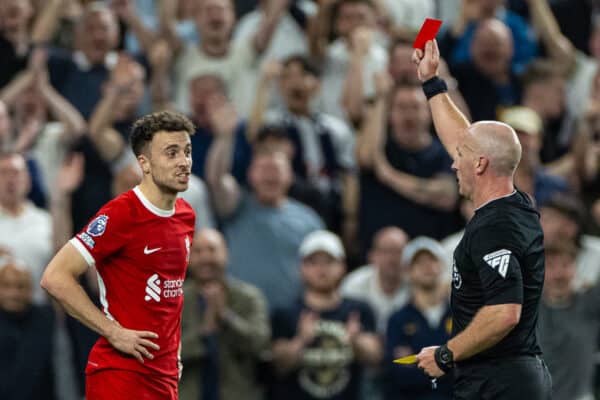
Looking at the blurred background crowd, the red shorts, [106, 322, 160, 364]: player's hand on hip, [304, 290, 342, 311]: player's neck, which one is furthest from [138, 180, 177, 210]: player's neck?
[304, 290, 342, 311]: player's neck

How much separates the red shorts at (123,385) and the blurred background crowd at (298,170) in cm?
312

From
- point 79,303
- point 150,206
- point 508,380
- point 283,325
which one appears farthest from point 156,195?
point 283,325

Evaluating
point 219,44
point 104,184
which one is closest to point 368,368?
point 104,184

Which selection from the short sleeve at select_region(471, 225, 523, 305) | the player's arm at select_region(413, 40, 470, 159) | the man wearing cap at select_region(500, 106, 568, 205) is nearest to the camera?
the short sleeve at select_region(471, 225, 523, 305)

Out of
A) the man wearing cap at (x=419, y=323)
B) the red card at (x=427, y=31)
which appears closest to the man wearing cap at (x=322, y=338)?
the man wearing cap at (x=419, y=323)

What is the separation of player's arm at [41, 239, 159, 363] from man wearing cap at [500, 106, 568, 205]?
508 centimetres

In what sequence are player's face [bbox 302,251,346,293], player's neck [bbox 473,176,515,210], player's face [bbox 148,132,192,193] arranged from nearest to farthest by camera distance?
player's neck [bbox 473,176,515,210] < player's face [bbox 148,132,192,193] < player's face [bbox 302,251,346,293]

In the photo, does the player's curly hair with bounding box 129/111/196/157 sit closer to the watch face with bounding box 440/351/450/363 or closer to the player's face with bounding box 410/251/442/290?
the watch face with bounding box 440/351/450/363

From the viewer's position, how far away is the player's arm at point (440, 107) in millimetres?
6988

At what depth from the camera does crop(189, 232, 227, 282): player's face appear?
9883 mm

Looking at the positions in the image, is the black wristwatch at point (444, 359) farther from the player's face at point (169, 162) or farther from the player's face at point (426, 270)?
the player's face at point (426, 270)

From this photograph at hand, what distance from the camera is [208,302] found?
9.91 meters

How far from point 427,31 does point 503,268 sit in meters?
1.68

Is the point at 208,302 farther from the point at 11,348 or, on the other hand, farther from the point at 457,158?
the point at 457,158
